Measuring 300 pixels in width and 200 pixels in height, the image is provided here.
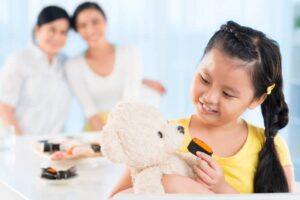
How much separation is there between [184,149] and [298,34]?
2.50 m

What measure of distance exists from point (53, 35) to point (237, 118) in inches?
66.7

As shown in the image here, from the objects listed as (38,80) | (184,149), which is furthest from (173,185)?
(38,80)

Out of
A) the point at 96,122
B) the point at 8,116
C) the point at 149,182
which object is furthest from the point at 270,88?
the point at 8,116

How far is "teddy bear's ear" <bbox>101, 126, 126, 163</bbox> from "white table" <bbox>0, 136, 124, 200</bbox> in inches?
13.1

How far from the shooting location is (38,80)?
2938mm

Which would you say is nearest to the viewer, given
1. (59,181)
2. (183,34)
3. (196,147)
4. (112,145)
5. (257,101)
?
(112,145)

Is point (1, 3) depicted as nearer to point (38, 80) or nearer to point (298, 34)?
point (38, 80)

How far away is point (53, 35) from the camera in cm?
292

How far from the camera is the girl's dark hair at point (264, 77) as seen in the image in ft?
4.28

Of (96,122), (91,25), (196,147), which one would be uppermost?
(91,25)

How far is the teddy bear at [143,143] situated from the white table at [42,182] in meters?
0.31

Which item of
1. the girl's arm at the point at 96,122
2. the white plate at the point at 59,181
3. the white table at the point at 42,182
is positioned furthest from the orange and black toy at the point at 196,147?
the girl's arm at the point at 96,122

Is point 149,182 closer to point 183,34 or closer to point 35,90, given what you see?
point 35,90

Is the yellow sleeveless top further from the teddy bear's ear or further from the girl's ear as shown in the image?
the teddy bear's ear
